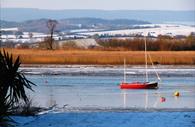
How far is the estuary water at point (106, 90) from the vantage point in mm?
22453

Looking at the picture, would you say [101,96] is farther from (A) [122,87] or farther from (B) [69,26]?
(B) [69,26]

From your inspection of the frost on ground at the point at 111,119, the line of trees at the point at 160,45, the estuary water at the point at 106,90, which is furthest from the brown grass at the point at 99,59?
the frost on ground at the point at 111,119

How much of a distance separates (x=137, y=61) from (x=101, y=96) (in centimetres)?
2711

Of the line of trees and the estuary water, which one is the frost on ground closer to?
the estuary water

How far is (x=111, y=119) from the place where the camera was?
16578 millimetres

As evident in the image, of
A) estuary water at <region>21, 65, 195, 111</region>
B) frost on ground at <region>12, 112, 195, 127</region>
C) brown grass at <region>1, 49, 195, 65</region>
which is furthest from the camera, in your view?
brown grass at <region>1, 49, 195, 65</region>

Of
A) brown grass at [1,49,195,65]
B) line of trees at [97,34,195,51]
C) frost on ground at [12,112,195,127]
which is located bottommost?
brown grass at [1,49,195,65]

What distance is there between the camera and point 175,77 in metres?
41.4

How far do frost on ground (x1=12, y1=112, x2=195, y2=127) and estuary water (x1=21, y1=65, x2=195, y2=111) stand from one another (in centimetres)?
243

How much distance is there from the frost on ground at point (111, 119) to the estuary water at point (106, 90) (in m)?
2.43

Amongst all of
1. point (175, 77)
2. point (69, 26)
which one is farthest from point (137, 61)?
point (69, 26)

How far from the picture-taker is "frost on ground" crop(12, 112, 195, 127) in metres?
15.5

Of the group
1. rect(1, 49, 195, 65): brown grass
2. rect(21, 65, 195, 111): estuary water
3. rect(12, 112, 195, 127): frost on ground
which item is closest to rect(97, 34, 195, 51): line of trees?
rect(1, 49, 195, 65): brown grass

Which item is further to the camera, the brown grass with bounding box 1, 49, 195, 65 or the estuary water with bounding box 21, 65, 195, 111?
the brown grass with bounding box 1, 49, 195, 65
